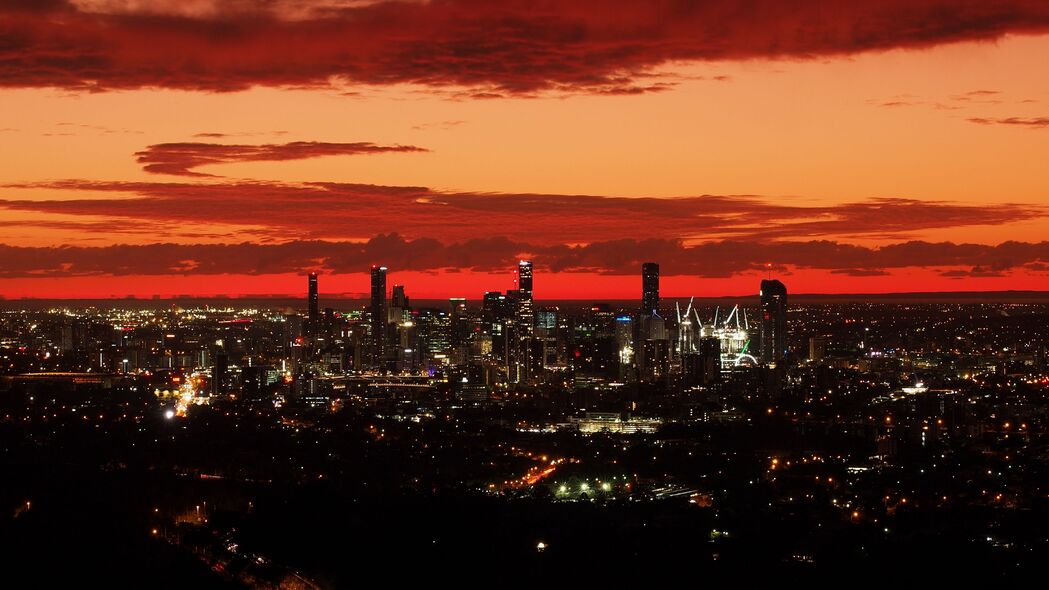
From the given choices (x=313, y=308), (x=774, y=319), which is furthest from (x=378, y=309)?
(x=774, y=319)

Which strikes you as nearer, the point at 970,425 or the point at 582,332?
the point at 970,425

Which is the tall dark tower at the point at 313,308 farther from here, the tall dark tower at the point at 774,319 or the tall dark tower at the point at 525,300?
the tall dark tower at the point at 774,319

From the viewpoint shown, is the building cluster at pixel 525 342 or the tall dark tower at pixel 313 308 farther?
the tall dark tower at pixel 313 308

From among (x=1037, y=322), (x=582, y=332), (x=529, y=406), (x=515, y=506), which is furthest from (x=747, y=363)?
(x=515, y=506)

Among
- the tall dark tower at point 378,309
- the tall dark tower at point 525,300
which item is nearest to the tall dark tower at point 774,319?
the tall dark tower at point 525,300

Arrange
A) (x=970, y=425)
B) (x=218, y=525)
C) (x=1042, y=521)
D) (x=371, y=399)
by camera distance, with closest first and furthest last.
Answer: (x=1042, y=521), (x=218, y=525), (x=970, y=425), (x=371, y=399)

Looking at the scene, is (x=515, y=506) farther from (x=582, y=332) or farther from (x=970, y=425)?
(x=582, y=332)

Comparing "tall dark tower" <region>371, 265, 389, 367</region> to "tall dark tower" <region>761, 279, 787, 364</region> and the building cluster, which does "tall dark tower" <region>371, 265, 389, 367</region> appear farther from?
"tall dark tower" <region>761, 279, 787, 364</region>
